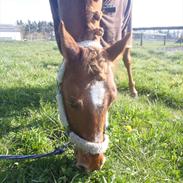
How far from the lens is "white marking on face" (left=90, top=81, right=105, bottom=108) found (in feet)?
8.02

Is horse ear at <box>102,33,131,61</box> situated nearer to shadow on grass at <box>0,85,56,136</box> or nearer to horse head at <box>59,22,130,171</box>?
horse head at <box>59,22,130,171</box>

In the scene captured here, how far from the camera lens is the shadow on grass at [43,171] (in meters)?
2.83

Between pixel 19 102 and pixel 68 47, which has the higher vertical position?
pixel 68 47

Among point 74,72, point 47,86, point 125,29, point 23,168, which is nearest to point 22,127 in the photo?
point 23,168

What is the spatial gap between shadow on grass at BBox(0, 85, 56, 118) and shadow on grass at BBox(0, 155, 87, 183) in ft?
4.15

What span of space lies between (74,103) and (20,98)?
246cm

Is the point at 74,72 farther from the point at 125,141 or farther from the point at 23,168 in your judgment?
the point at 125,141

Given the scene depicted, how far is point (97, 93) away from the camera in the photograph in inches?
97.0

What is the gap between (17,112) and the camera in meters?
4.21

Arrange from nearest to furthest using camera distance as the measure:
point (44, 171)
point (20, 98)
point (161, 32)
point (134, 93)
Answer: point (44, 171) < point (20, 98) < point (134, 93) < point (161, 32)

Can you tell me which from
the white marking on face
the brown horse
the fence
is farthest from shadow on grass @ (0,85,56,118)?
the fence

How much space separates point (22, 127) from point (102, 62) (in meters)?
1.54

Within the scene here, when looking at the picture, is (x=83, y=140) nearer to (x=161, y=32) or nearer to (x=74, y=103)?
(x=74, y=103)

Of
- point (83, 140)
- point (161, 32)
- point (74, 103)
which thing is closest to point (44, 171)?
point (83, 140)
